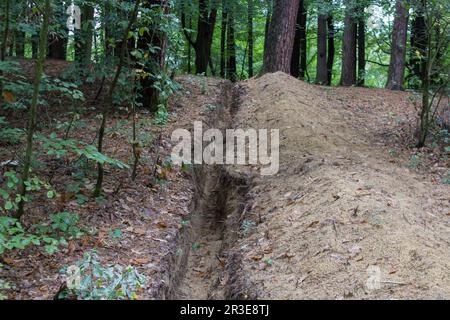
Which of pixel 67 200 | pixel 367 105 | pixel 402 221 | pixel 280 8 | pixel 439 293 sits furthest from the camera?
pixel 280 8

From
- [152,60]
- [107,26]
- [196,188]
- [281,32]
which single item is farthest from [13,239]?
[281,32]

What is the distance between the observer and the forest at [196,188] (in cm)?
431

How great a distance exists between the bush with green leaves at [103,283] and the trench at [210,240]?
631mm

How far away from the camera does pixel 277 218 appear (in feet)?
18.9

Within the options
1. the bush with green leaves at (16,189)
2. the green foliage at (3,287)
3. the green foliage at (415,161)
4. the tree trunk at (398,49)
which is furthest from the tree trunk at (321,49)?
the green foliage at (3,287)

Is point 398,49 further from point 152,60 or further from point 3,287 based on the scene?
point 3,287

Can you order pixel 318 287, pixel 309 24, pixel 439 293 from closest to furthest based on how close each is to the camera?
pixel 439 293 < pixel 318 287 < pixel 309 24

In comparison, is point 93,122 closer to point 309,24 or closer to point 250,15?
point 250,15

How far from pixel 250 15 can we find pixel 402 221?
13.6 meters

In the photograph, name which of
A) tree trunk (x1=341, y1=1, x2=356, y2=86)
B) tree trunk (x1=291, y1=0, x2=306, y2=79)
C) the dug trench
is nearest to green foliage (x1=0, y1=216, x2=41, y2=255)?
the dug trench

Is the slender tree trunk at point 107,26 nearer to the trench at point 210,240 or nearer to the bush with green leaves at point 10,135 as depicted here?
the bush with green leaves at point 10,135

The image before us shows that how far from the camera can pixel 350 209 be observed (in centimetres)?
527

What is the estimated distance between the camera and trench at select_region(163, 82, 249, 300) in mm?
5195
